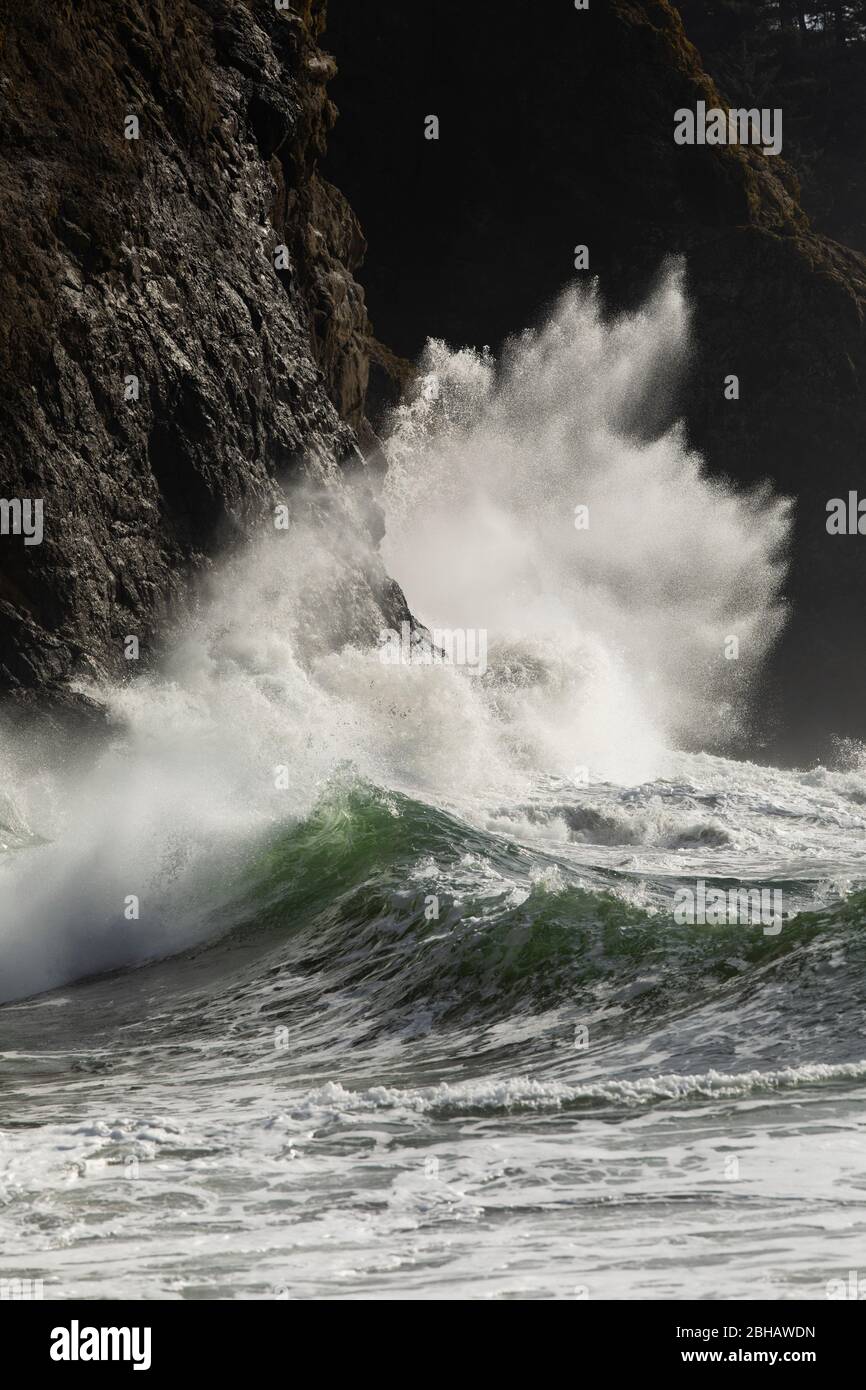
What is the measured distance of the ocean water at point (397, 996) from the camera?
448 cm

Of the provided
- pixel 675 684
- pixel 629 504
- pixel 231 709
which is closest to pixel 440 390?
pixel 629 504

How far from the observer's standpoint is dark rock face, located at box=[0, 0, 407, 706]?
55.7 ft

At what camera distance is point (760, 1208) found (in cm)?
457

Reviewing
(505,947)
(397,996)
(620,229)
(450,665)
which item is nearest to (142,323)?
(450,665)

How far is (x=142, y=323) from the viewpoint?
19078mm

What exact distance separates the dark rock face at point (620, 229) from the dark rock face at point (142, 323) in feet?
49.2

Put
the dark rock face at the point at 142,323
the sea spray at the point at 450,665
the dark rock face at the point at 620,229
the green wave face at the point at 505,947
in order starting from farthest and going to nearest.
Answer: the dark rock face at the point at 620,229 < the dark rock face at the point at 142,323 < the sea spray at the point at 450,665 < the green wave face at the point at 505,947

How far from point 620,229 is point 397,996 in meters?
35.2

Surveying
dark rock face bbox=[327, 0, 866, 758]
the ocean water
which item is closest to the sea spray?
the ocean water

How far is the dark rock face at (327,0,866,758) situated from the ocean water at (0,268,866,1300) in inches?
634

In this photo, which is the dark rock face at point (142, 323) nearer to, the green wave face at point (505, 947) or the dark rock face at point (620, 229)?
the green wave face at point (505, 947)

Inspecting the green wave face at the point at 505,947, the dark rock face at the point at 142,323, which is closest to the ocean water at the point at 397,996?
the green wave face at the point at 505,947

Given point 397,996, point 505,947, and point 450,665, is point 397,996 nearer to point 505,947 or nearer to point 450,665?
point 505,947
